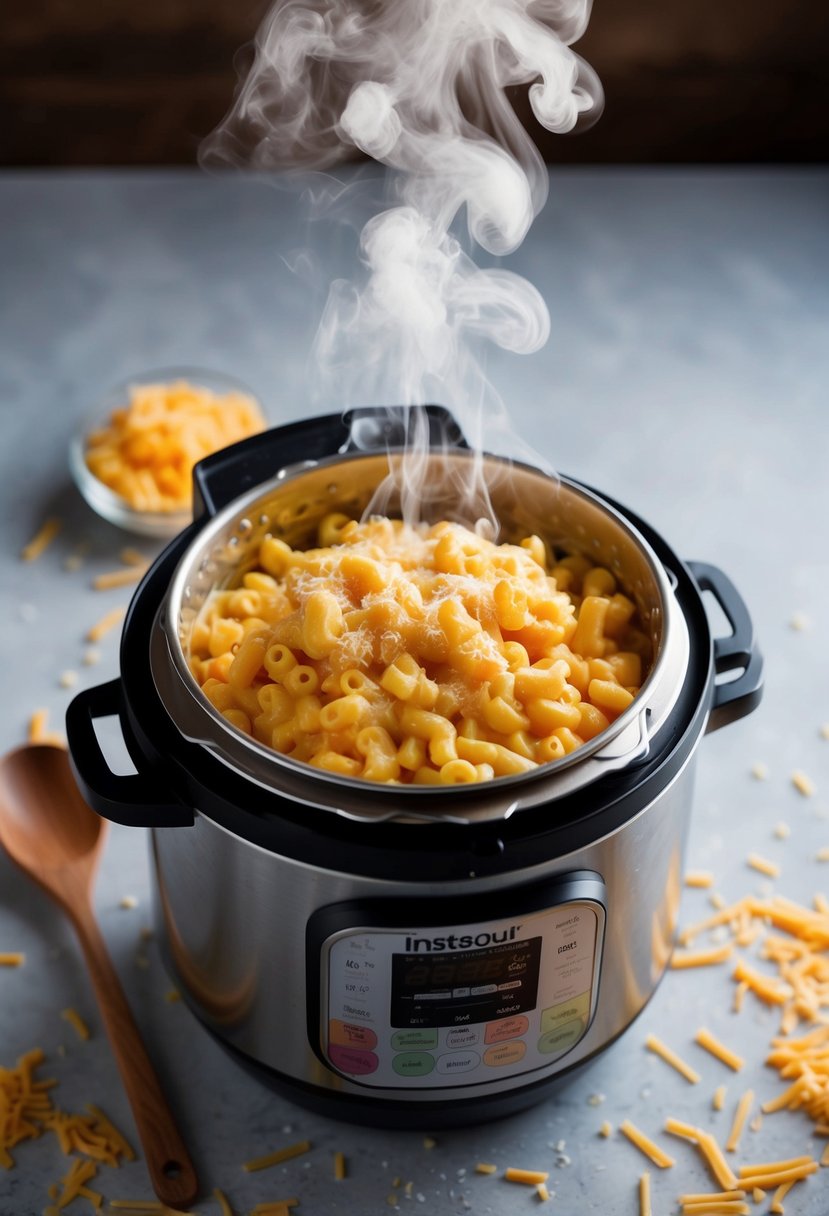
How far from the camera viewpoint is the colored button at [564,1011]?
1254 millimetres

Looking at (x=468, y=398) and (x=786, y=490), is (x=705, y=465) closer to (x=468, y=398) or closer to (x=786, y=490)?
(x=786, y=490)

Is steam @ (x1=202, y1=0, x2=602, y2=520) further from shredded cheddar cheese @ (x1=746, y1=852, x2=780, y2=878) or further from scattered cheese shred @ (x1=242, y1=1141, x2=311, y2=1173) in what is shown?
scattered cheese shred @ (x1=242, y1=1141, x2=311, y2=1173)

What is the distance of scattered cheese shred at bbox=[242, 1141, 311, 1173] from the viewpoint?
1367mm

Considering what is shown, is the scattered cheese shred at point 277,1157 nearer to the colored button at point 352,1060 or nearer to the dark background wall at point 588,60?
the colored button at point 352,1060

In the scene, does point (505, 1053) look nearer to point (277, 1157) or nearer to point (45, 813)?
point (277, 1157)

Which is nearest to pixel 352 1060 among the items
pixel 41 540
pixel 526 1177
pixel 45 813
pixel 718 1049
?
pixel 526 1177

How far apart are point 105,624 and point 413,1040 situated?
959mm

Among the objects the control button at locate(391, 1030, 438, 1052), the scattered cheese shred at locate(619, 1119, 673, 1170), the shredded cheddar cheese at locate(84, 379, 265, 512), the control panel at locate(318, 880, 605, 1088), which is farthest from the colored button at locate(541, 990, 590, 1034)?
the shredded cheddar cheese at locate(84, 379, 265, 512)

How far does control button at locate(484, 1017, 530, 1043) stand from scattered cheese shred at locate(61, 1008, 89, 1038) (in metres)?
0.51

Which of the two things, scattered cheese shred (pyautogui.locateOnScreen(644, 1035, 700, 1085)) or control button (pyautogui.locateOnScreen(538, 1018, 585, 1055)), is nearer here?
control button (pyautogui.locateOnScreen(538, 1018, 585, 1055))

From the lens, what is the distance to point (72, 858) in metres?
1.61

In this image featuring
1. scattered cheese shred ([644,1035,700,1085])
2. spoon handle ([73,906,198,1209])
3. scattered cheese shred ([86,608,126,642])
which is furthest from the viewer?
scattered cheese shred ([86,608,126,642])

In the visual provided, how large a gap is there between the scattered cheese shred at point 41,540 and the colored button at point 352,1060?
3.58 feet

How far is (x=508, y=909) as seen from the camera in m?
1.15
